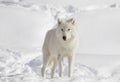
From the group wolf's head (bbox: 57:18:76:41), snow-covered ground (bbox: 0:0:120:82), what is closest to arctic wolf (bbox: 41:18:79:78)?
wolf's head (bbox: 57:18:76:41)

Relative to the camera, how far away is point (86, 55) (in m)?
18.8

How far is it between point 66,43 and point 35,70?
6454 mm

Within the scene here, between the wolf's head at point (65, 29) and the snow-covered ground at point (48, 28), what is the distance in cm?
370

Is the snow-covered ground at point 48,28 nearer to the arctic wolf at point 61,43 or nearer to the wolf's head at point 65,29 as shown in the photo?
the arctic wolf at point 61,43

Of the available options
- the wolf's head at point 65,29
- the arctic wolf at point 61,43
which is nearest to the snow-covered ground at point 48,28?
the arctic wolf at point 61,43

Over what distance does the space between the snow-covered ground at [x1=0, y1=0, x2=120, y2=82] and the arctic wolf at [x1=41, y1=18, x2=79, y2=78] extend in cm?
235

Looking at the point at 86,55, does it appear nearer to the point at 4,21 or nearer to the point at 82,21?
the point at 82,21

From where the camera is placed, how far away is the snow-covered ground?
1655 cm

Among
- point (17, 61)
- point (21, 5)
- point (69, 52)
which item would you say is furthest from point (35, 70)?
point (21, 5)

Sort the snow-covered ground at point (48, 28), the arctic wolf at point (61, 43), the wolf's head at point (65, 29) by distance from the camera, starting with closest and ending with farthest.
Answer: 1. the wolf's head at point (65, 29)
2. the arctic wolf at point (61, 43)
3. the snow-covered ground at point (48, 28)

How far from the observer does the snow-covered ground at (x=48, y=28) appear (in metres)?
16.5

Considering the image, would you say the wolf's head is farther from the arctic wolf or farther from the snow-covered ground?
the snow-covered ground

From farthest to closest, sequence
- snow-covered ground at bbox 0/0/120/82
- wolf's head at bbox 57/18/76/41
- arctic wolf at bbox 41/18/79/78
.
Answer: snow-covered ground at bbox 0/0/120/82, arctic wolf at bbox 41/18/79/78, wolf's head at bbox 57/18/76/41

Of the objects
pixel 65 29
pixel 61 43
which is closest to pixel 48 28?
pixel 61 43
